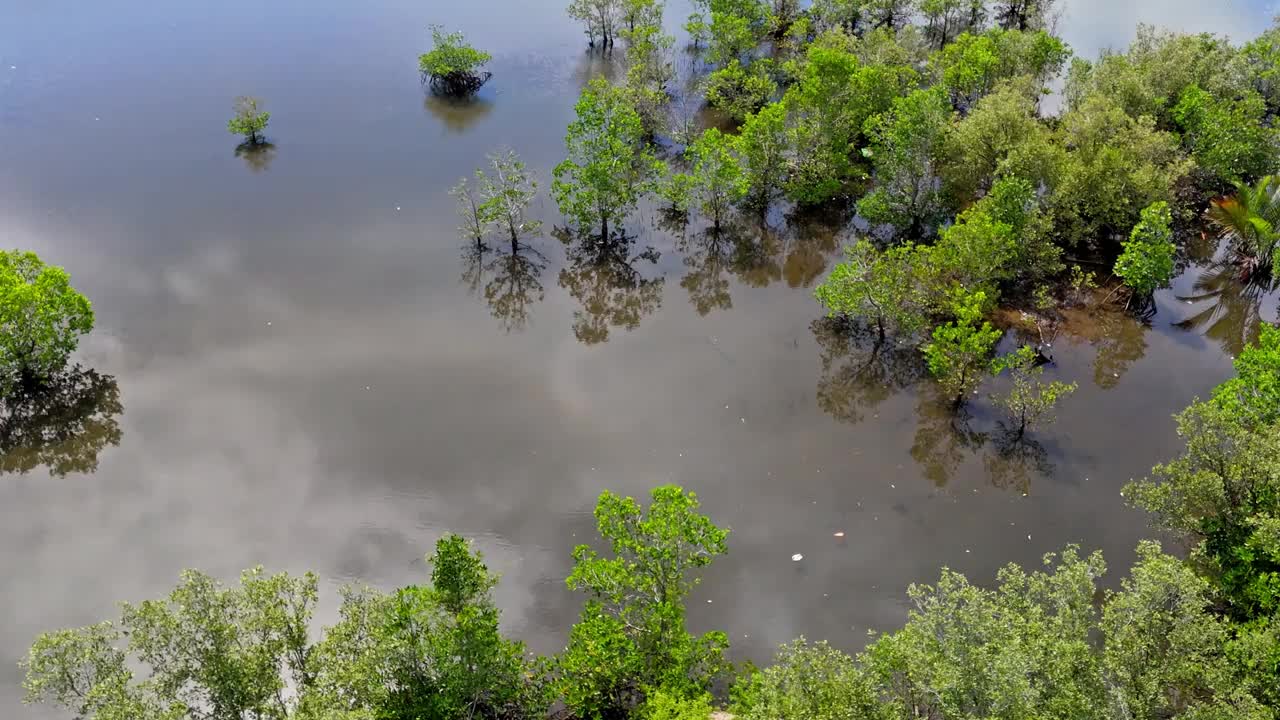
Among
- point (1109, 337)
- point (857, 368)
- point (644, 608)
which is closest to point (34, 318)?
point (644, 608)

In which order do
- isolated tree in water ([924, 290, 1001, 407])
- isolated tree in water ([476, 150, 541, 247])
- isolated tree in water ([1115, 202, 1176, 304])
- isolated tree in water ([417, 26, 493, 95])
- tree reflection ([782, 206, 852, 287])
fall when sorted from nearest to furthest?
isolated tree in water ([924, 290, 1001, 407]), isolated tree in water ([1115, 202, 1176, 304]), isolated tree in water ([476, 150, 541, 247]), tree reflection ([782, 206, 852, 287]), isolated tree in water ([417, 26, 493, 95])

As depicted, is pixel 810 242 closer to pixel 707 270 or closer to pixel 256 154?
pixel 707 270

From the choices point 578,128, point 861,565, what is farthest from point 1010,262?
point 578,128

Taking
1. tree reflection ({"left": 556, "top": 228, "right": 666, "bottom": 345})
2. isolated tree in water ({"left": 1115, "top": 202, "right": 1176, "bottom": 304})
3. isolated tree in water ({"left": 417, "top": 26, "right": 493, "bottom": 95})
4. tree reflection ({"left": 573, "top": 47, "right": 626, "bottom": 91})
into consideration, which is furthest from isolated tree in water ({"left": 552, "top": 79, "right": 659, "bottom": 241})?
isolated tree in water ({"left": 1115, "top": 202, "right": 1176, "bottom": 304})

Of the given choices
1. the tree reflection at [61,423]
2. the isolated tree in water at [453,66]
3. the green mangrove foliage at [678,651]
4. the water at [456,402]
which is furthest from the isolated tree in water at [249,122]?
the green mangrove foliage at [678,651]

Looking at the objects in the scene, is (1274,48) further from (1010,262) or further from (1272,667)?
(1272,667)

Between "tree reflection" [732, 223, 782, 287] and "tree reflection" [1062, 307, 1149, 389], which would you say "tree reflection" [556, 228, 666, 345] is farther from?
"tree reflection" [1062, 307, 1149, 389]

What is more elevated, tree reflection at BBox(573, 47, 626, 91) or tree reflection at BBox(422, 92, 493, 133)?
tree reflection at BBox(573, 47, 626, 91)
